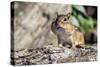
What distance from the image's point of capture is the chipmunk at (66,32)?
201 cm

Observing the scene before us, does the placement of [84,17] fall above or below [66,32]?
above

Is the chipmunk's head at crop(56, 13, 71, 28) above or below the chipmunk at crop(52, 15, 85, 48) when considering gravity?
above

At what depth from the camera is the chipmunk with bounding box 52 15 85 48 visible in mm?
2010

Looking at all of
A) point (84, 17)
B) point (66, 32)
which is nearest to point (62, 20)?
point (66, 32)

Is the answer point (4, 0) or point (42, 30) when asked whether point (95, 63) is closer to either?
point (42, 30)

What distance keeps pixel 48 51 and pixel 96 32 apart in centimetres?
58

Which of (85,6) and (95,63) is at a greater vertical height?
(85,6)

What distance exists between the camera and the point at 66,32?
203 cm

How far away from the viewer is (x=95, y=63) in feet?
7.09

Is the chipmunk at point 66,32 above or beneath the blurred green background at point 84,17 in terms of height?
beneath

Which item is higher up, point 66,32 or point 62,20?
point 62,20

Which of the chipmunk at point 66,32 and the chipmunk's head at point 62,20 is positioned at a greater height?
the chipmunk's head at point 62,20

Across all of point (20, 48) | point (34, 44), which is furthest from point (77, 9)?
point (20, 48)

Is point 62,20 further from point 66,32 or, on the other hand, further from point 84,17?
point 84,17
